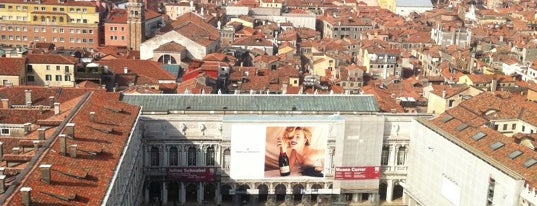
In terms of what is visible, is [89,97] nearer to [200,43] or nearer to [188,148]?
[188,148]

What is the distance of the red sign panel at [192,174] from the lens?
179 ft

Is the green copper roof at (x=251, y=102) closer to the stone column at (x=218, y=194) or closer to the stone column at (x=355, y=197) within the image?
the stone column at (x=218, y=194)

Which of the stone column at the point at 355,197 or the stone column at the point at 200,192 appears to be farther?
the stone column at the point at 355,197

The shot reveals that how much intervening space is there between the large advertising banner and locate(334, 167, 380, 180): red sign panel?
129 cm

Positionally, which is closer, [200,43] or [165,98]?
[165,98]

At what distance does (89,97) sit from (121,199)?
11295 mm

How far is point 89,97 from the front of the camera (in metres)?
47.9

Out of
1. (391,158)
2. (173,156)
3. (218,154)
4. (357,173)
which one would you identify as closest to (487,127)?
(391,158)

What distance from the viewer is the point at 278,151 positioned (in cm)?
5416

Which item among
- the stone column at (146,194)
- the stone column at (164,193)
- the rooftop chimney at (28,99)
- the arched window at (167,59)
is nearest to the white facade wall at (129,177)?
the stone column at (146,194)

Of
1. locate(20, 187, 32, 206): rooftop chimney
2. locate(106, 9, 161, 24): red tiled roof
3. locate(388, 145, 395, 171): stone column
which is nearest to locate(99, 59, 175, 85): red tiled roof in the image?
locate(106, 9, 161, 24): red tiled roof

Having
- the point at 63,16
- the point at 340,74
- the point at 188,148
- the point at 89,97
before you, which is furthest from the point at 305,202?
the point at 63,16

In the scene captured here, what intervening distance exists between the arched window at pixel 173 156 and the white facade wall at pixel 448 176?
1768cm

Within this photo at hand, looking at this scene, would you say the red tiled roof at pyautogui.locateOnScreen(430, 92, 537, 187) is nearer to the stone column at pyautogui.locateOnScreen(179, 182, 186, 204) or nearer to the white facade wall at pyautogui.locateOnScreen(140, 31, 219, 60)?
the stone column at pyautogui.locateOnScreen(179, 182, 186, 204)
